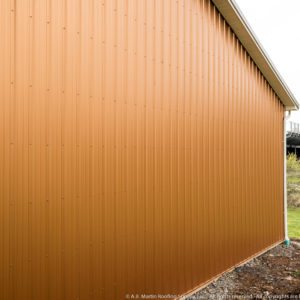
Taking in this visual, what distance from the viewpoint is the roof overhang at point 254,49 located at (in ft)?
18.5

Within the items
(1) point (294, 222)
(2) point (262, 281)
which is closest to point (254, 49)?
Answer: (2) point (262, 281)

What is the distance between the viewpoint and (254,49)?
648cm

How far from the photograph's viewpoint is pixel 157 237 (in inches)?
175

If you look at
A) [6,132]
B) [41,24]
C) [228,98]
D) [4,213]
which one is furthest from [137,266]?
[228,98]

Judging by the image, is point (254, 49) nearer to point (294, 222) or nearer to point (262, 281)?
point (262, 281)

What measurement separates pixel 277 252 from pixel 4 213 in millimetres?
6540

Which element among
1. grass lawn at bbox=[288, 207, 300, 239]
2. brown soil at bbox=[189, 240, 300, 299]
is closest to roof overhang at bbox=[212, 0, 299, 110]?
brown soil at bbox=[189, 240, 300, 299]

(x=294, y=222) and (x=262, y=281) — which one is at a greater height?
(x=262, y=281)

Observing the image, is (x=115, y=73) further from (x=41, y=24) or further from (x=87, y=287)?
(x=87, y=287)

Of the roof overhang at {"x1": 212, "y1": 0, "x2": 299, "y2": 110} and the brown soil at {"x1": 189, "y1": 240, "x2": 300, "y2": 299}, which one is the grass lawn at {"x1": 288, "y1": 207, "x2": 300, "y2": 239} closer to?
the brown soil at {"x1": 189, "y1": 240, "x2": 300, "y2": 299}

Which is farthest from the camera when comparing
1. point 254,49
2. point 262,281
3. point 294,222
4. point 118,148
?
point 294,222

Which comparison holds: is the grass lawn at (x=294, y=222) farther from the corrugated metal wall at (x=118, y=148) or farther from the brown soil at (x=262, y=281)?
the corrugated metal wall at (x=118, y=148)

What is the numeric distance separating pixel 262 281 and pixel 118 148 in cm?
375

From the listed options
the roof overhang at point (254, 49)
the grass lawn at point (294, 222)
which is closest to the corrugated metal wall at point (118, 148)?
the roof overhang at point (254, 49)
